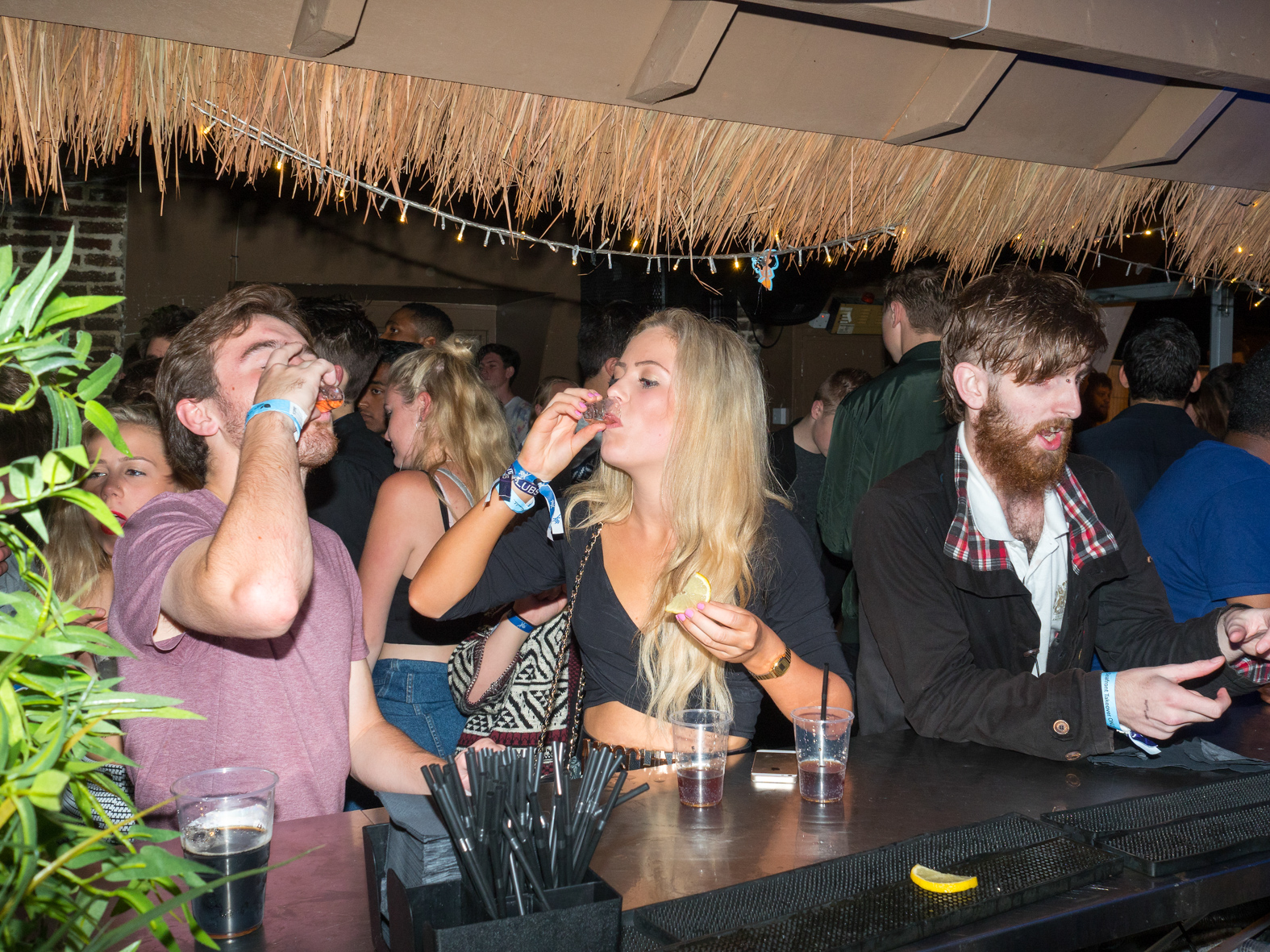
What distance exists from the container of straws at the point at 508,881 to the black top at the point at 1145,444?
3.13m

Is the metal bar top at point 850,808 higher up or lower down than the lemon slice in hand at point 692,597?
lower down

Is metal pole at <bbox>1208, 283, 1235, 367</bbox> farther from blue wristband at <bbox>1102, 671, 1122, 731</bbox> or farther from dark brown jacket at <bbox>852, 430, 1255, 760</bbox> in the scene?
blue wristband at <bbox>1102, 671, 1122, 731</bbox>

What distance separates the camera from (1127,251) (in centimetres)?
671

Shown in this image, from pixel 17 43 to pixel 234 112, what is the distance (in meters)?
0.51

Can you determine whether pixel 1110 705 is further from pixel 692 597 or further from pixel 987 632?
pixel 692 597

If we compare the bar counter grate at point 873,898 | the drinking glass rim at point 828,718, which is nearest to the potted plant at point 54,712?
the bar counter grate at point 873,898

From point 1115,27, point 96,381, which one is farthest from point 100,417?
point 1115,27

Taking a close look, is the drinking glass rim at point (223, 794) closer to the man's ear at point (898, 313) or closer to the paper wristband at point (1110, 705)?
the paper wristband at point (1110, 705)

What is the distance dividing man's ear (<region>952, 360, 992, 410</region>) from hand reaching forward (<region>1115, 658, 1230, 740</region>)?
668 millimetres

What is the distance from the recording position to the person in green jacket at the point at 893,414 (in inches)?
146

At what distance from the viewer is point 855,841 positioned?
143 cm

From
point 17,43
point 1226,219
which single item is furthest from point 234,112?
point 1226,219

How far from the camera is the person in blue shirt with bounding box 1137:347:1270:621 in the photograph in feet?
8.08

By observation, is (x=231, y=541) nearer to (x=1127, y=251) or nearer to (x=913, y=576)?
(x=913, y=576)
